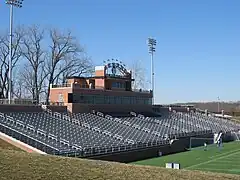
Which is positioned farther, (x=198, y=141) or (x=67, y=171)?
(x=198, y=141)

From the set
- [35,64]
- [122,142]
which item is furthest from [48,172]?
[35,64]

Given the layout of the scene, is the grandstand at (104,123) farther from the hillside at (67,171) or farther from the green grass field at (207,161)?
the hillside at (67,171)

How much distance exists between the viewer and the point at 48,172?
10562 mm

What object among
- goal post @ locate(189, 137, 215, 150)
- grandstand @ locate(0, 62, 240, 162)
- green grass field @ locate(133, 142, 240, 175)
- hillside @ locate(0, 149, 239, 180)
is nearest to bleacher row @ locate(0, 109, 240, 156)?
grandstand @ locate(0, 62, 240, 162)

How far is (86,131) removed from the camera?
115ft

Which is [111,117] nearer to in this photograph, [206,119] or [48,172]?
[206,119]

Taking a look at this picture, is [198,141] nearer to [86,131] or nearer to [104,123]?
[104,123]

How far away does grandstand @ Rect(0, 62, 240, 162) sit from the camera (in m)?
29.0

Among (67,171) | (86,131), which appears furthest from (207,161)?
(67,171)

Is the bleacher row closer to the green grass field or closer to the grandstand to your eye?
the grandstand

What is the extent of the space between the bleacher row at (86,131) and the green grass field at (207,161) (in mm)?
2613

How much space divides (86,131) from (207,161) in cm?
1088

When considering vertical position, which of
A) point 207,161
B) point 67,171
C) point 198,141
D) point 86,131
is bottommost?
point 207,161

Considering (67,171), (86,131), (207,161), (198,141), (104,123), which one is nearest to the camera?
(67,171)
